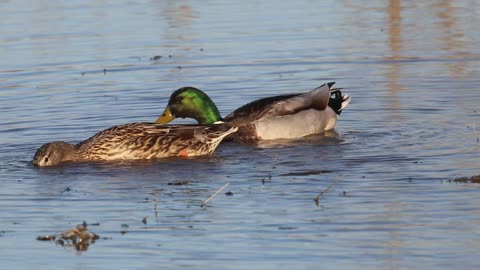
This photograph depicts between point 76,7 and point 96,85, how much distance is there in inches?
261

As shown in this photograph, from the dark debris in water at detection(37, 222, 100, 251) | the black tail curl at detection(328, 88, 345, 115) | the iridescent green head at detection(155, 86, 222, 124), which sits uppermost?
the dark debris in water at detection(37, 222, 100, 251)

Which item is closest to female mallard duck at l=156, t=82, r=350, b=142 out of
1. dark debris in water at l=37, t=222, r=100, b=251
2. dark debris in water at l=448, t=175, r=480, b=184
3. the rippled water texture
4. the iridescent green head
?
the iridescent green head

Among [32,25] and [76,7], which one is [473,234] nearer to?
[32,25]

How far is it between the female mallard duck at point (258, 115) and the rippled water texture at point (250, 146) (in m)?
0.31

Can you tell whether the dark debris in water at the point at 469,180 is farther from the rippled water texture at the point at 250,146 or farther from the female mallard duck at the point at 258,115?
the female mallard duck at the point at 258,115

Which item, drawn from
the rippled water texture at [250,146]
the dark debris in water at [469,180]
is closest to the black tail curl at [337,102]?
the rippled water texture at [250,146]

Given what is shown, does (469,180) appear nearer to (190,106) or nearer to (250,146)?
(250,146)

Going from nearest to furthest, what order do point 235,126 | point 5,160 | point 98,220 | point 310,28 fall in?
point 98,220, point 5,160, point 235,126, point 310,28

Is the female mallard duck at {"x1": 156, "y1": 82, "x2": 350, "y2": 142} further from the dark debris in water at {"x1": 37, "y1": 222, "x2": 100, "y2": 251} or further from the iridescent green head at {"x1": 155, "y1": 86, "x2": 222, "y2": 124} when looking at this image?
the dark debris in water at {"x1": 37, "y1": 222, "x2": 100, "y2": 251}

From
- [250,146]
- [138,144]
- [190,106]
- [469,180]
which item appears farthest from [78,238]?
[190,106]

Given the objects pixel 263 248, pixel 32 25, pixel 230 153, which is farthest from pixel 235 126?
pixel 32 25

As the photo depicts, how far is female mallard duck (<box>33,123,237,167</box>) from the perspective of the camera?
1217 centimetres

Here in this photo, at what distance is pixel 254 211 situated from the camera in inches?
369

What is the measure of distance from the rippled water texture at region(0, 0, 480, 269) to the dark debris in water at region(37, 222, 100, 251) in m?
0.07
